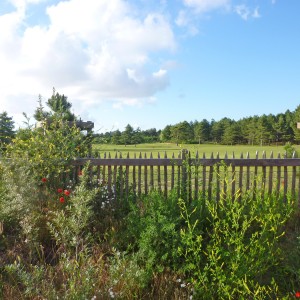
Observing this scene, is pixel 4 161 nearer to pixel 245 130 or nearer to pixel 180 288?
pixel 180 288

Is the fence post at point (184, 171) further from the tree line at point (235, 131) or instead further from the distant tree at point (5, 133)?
the tree line at point (235, 131)

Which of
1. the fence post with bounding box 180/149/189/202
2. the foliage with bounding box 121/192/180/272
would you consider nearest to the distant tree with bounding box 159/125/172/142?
the fence post with bounding box 180/149/189/202

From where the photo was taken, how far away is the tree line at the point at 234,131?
75.5 meters

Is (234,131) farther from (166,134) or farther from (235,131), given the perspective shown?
(166,134)

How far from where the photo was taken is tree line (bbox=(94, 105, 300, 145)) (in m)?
75.5

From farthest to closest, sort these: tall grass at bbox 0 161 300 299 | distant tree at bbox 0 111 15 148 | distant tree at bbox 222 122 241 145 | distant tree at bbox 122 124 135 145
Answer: distant tree at bbox 122 124 135 145 → distant tree at bbox 222 122 241 145 → distant tree at bbox 0 111 15 148 → tall grass at bbox 0 161 300 299

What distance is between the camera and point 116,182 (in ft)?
19.0

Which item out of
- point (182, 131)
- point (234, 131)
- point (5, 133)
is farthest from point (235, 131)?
point (5, 133)

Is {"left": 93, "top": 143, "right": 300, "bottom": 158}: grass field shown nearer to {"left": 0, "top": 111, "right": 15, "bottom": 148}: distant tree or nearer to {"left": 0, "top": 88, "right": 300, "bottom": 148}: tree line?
{"left": 0, "top": 111, "right": 15, "bottom": 148}: distant tree

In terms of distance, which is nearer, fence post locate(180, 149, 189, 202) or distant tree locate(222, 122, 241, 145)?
fence post locate(180, 149, 189, 202)

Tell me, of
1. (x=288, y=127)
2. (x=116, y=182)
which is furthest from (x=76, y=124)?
(x=288, y=127)

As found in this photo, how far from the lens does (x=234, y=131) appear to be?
272 ft

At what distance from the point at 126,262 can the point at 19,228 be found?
1.67 metres

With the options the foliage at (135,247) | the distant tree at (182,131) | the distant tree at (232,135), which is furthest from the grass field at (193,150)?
the distant tree at (182,131)
